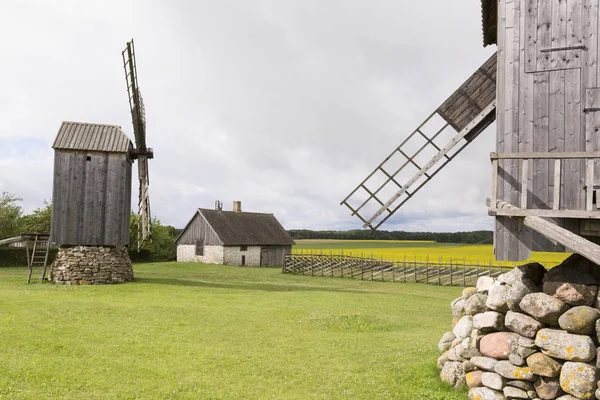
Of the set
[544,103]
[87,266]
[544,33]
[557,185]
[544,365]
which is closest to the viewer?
[544,365]

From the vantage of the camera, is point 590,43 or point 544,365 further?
point 590,43

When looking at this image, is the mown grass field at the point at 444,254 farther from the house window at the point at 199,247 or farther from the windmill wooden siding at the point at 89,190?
the windmill wooden siding at the point at 89,190

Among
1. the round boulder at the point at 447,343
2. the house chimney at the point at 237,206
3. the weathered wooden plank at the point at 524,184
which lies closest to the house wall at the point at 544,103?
the weathered wooden plank at the point at 524,184

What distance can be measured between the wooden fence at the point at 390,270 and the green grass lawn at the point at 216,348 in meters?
13.0

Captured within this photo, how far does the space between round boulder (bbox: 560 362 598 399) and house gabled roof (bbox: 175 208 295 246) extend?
38.0m

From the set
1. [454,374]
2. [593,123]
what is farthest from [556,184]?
[454,374]

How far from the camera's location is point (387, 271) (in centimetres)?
3597

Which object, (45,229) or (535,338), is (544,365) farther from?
(45,229)

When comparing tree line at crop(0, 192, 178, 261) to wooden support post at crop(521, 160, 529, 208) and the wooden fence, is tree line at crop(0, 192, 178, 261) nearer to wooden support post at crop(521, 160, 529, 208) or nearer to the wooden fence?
A: the wooden fence

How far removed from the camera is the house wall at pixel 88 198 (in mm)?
24984

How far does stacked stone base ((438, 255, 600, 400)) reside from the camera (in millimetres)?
7445

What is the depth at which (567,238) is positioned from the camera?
22.7 feet

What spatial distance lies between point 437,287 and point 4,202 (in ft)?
143

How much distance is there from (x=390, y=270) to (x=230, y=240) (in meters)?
15.9
